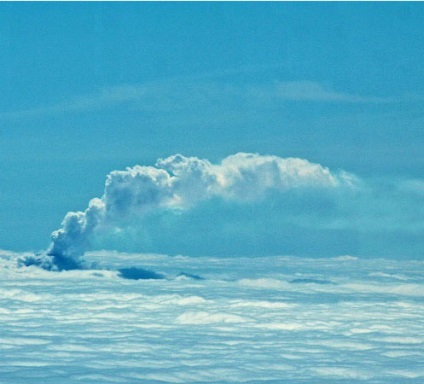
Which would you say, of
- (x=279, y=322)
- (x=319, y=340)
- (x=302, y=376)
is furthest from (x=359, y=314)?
(x=302, y=376)

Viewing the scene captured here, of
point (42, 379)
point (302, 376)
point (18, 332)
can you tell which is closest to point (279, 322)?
point (18, 332)

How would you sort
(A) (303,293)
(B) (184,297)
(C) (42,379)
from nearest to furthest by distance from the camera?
(C) (42,379) → (B) (184,297) → (A) (303,293)

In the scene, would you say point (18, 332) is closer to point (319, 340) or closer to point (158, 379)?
point (319, 340)

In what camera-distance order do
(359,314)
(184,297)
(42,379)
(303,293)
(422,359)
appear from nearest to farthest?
(42,379) → (422,359) → (359,314) → (184,297) → (303,293)

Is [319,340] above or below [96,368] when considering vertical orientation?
above

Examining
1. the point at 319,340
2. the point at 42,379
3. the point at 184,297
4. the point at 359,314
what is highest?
the point at 184,297

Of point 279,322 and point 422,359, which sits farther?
point 279,322

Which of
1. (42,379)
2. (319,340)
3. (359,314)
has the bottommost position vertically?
(42,379)

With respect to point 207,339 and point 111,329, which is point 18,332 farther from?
point 207,339

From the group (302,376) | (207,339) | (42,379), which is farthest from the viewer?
(207,339)
